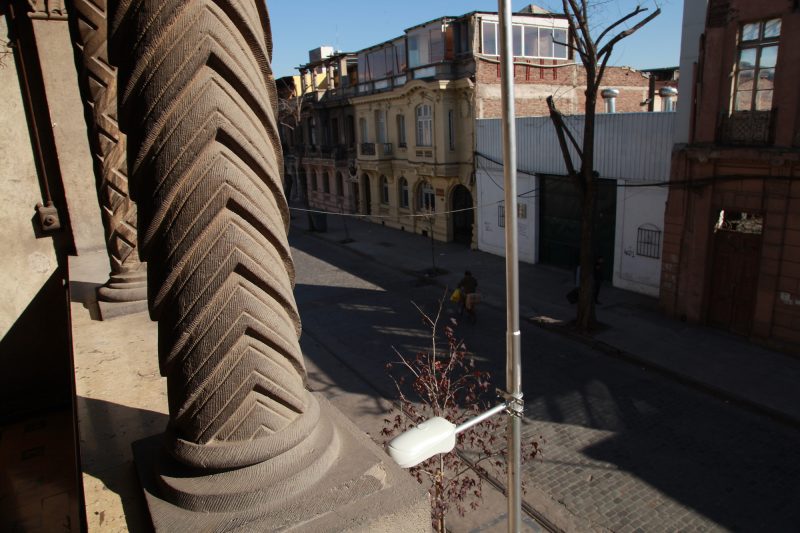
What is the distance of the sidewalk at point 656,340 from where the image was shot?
11117 millimetres

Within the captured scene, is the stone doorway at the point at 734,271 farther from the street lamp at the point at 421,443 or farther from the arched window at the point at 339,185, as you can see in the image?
the arched window at the point at 339,185

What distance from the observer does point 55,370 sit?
6.57m

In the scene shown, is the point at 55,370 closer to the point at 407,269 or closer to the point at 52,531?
the point at 52,531

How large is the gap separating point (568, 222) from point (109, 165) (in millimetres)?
17199

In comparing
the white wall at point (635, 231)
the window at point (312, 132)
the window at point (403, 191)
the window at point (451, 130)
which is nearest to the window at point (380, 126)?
the window at point (403, 191)

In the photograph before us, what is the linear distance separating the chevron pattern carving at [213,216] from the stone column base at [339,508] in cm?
14

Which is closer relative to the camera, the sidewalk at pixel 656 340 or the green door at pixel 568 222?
the sidewalk at pixel 656 340

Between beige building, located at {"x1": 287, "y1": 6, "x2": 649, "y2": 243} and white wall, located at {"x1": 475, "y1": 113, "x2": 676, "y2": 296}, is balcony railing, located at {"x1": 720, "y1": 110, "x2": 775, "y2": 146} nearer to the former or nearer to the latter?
white wall, located at {"x1": 475, "y1": 113, "x2": 676, "y2": 296}

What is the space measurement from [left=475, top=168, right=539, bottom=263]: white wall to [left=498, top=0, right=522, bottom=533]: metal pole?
16.5 metres

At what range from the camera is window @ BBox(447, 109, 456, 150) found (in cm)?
2392

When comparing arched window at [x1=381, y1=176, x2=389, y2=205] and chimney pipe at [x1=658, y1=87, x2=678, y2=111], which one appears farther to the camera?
arched window at [x1=381, y1=176, x2=389, y2=205]

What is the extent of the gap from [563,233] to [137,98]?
19.6 meters

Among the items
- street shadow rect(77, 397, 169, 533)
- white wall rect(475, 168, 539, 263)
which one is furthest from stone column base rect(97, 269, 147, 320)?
white wall rect(475, 168, 539, 263)

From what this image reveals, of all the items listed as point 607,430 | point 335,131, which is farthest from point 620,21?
point 335,131
